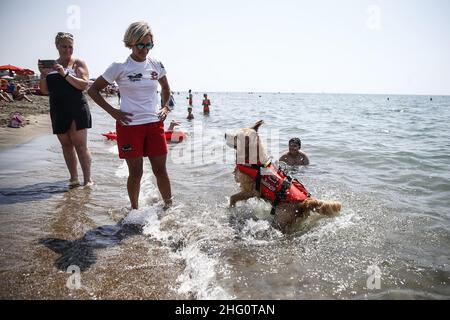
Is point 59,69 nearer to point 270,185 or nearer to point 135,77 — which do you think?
point 135,77

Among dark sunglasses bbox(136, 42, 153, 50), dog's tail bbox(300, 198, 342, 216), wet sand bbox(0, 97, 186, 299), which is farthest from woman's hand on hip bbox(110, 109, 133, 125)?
dog's tail bbox(300, 198, 342, 216)

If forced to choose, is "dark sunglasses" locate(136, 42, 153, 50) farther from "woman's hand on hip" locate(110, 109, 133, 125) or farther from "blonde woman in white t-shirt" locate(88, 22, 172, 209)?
"woman's hand on hip" locate(110, 109, 133, 125)

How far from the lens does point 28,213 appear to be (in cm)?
387

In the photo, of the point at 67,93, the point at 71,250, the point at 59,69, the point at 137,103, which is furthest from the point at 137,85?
the point at 71,250

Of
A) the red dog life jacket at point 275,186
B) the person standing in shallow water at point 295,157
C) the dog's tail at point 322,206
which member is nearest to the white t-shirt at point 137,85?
the red dog life jacket at point 275,186

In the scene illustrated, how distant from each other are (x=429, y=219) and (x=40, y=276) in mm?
5189

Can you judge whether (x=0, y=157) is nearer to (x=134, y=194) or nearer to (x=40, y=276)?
(x=134, y=194)

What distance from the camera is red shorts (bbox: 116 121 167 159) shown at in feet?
12.0

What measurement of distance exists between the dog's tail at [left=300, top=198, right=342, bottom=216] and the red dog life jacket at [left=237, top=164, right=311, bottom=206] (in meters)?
0.10

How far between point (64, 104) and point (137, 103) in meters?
1.60

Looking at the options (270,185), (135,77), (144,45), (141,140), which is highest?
(144,45)

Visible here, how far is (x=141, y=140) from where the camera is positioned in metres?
3.73

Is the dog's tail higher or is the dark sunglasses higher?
the dark sunglasses

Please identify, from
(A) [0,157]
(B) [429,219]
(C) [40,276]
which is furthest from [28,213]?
(B) [429,219]
